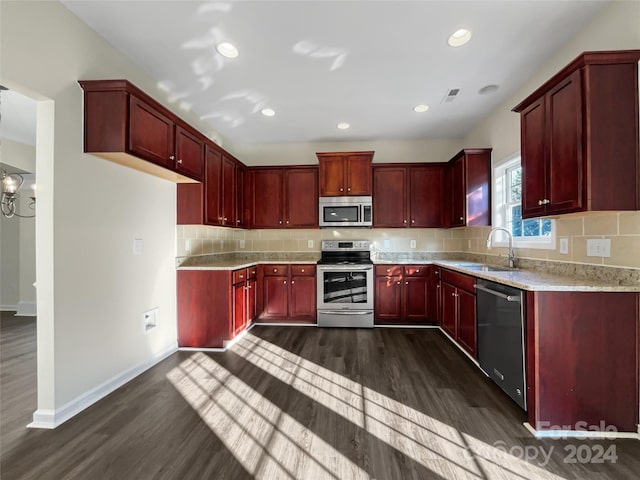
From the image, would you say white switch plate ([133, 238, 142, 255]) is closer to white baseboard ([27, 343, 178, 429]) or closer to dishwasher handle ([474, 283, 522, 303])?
white baseboard ([27, 343, 178, 429])

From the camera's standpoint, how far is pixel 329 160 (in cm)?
390

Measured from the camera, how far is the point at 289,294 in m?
3.84

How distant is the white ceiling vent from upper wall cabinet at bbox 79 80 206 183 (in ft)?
9.36

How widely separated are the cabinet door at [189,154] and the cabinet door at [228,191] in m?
0.54

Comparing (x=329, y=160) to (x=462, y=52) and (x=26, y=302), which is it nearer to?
(x=462, y=52)

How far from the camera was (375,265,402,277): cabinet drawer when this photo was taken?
372 cm

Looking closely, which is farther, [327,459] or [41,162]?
[41,162]

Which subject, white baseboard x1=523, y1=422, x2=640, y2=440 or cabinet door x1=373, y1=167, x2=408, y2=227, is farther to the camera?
cabinet door x1=373, y1=167, x2=408, y2=227

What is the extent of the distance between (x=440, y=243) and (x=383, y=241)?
92cm

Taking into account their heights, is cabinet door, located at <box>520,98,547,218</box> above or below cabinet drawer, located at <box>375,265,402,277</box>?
above

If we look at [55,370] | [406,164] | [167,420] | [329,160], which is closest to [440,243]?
[406,164]

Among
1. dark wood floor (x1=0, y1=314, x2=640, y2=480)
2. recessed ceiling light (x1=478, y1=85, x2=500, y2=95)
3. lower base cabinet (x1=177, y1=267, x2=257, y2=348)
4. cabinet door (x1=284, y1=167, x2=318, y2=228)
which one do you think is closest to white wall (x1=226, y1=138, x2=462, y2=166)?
→ cabinet door (x1=284, y1=167, x2=318, y2=228)

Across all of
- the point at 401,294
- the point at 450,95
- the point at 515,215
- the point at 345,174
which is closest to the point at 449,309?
the point at 401,294

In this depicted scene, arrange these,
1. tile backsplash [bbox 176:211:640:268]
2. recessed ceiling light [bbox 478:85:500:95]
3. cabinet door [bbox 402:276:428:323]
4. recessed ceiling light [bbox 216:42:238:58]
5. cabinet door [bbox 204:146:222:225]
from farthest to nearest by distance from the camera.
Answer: cabinet door [bbox 402:276:428:323] < cabinet door [bbox 204:146:222:225] < recessed ceiling light [bbox 478:85:500:95] < recessed ceiling light [bbox 216:42:238:58] < tile backsplash [bbox 176:211:640:268]
